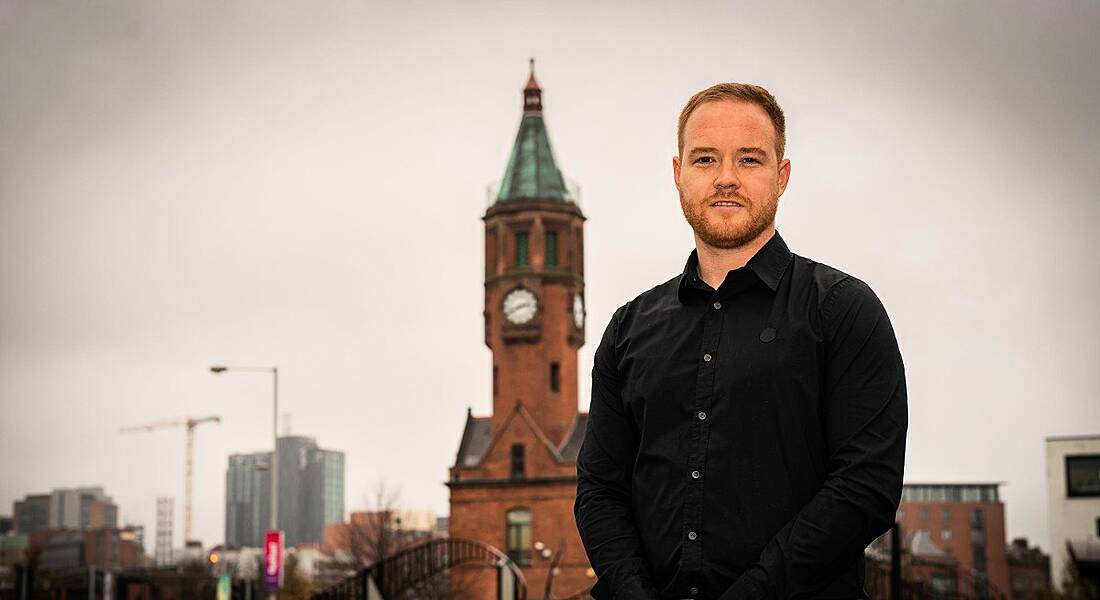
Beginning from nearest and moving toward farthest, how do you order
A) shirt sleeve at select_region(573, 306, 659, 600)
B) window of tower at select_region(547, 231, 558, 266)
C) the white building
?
shirt sleeve at select_region(573, 306, 659, 600)
the white building
window of tower at select_region(547, 231, 558, 266)

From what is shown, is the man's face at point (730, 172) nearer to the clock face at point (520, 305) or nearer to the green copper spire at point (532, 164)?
the green copper spire at point (532, 164)

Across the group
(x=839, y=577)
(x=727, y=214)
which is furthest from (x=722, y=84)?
(x=839, y=577)

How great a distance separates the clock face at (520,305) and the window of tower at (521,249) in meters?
1.38

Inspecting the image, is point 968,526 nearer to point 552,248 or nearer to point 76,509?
point 552,248

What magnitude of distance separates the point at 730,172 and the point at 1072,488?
67.9m

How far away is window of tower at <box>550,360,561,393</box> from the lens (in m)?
72.8

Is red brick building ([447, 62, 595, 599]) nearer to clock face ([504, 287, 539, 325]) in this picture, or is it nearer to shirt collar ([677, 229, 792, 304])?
clock face ([504, 287, 539, 325])

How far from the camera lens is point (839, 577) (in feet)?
10.2

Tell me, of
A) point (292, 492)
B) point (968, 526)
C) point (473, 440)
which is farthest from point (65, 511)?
point (473, 440)

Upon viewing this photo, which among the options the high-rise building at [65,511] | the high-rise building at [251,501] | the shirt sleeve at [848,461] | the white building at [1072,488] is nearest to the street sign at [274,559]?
the shirt sleeve at [848,461]

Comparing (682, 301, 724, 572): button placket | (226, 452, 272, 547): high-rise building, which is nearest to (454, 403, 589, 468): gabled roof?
(682, 301, 724, 572): button placket

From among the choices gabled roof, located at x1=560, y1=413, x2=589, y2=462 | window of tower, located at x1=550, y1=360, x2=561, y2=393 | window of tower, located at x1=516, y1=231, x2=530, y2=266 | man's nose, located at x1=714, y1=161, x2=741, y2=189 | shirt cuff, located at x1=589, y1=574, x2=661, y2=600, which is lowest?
shirt cuff, located at x1=589, y1=574, x2=661, y2=600

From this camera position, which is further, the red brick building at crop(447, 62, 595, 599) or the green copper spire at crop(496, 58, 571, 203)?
the green copper spire at crop(496, 58, 571, 203)

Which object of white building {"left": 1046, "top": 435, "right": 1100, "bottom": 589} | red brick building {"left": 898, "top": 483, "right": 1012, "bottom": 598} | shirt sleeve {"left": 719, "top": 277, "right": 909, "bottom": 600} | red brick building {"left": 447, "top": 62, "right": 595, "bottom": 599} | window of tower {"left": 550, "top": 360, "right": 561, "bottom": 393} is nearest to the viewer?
shirt sleeve {"left": 719, "top": 277, "right": 909, "bottom": 600}
